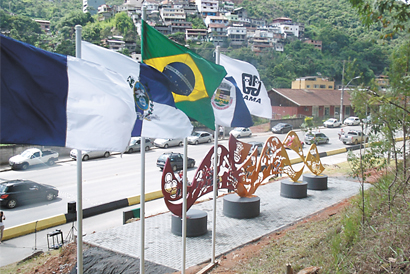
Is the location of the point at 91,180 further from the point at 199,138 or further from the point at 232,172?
the point at 199,138

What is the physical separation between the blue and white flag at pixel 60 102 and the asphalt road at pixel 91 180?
11070 millimetres

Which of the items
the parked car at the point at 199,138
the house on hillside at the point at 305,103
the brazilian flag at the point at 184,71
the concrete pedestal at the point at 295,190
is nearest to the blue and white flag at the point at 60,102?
the brazilian flag at the point at 184,71

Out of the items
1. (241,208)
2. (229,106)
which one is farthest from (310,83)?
(229,106)

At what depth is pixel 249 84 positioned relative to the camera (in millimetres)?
10578

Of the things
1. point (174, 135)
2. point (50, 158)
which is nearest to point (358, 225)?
point (174, 135)

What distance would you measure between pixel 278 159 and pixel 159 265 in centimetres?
852

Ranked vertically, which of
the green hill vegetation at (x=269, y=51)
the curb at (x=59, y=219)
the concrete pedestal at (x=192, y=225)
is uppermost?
the green hill vegetation at (x=269, y=51)

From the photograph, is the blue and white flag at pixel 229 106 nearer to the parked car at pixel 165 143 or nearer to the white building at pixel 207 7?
the parked car at pixel 165 143

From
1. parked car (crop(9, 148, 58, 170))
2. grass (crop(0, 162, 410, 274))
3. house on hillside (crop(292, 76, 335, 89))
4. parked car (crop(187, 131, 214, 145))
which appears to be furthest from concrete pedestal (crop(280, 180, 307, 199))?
house on hillside (crop(292, 76, 335, 89))

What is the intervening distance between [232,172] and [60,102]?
983 cm

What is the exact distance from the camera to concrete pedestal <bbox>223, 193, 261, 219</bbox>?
13820mm

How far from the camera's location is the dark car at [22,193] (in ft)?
53.4

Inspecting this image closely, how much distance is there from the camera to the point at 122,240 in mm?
11422

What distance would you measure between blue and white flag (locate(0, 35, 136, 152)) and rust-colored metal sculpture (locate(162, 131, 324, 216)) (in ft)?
19.2
